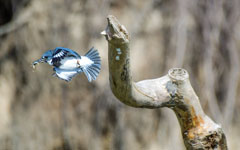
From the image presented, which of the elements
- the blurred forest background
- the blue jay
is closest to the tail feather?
the blue jay

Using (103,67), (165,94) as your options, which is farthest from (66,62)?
(103,67)

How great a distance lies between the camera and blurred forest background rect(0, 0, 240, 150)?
6.52 ft

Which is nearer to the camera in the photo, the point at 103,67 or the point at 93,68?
the point at 93,68

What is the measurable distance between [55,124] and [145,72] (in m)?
0.54

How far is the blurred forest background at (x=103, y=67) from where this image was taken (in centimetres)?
199

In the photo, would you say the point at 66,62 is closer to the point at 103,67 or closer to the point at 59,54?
the point at 59,54

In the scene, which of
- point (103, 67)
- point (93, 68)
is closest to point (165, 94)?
point (93, 68)

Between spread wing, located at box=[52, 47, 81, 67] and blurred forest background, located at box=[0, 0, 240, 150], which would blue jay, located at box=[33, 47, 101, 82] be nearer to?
spread wing, located at box=[52, 47, 81, 67]

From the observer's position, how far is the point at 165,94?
921mm

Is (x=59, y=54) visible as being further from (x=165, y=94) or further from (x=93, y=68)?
(x=165, y=94)

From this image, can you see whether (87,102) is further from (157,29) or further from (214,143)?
(214,143)

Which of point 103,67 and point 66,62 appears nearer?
point 66,62

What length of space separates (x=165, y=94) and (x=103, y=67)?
1070mm

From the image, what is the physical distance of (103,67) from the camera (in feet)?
6.47
